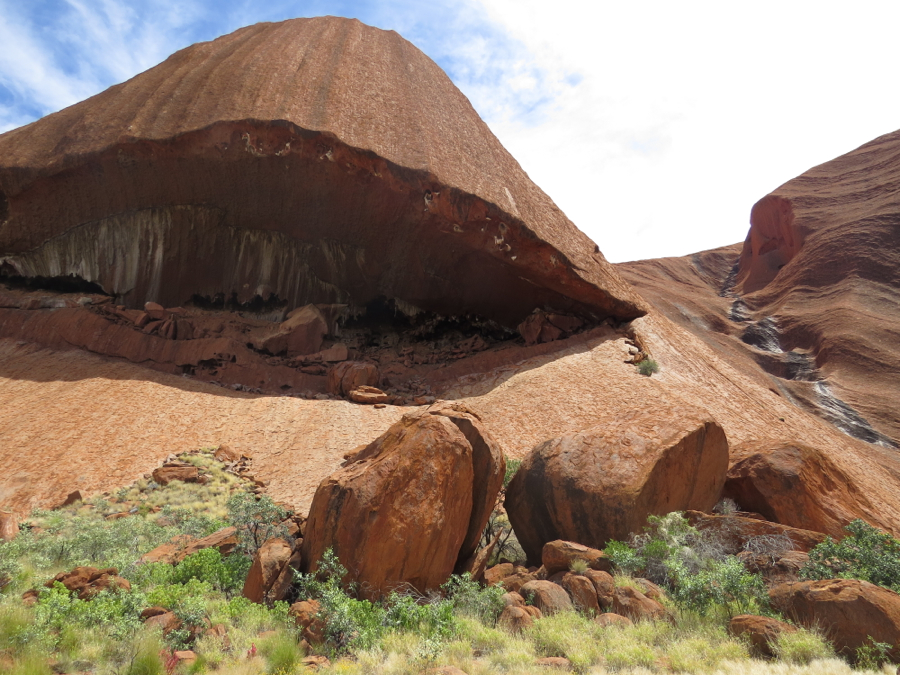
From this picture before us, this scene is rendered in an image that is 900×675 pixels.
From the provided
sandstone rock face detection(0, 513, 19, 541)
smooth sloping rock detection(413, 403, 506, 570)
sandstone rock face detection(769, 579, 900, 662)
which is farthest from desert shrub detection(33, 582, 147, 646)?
sandstone rock face detection(769, 579, 900, 662)

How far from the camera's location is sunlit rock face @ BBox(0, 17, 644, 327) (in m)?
15.9

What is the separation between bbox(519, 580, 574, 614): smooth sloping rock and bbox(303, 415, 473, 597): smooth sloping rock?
974mm

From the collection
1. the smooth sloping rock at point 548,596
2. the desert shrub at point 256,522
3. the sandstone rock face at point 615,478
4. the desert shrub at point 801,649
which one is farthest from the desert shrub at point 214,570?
the desert shrub at point 801,649

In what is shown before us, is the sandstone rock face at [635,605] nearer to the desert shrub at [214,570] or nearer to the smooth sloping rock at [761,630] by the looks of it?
the smooth sloping rock at [761,630]

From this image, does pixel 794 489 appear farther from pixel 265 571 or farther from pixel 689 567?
pixel 265 571

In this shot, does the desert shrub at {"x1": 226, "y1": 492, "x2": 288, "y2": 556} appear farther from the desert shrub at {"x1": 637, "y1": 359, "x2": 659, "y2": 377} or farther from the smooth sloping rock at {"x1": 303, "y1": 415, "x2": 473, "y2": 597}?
the desert shrub at {"x1": 637, "y1": 359, "x2": 659, "y2": 377}

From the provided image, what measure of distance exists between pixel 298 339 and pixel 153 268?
230 inches

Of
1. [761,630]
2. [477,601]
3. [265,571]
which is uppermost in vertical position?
[761,630]

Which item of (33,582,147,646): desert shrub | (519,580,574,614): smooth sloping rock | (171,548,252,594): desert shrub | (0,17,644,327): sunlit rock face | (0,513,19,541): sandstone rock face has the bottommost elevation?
(0,513,19,541): sandstone rock face

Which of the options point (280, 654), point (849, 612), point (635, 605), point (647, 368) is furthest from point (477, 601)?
point (647, 368)

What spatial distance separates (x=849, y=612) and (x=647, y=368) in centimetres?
1232

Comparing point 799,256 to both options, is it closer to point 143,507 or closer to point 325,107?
point 325,107

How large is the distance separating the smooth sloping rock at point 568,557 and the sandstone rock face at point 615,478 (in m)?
0.71

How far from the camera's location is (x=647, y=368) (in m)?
16.2
